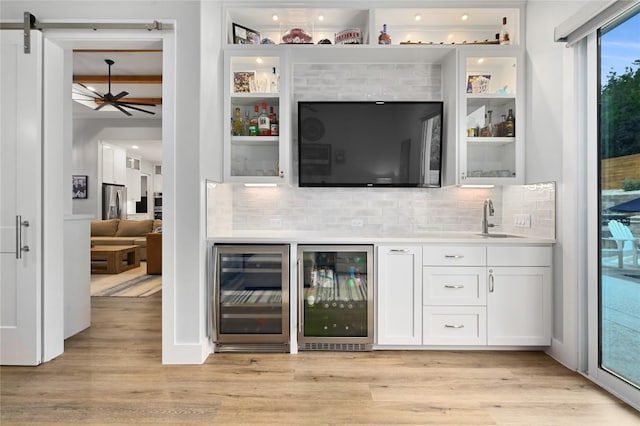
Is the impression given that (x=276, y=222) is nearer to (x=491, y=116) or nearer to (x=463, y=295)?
(x=463, y=295)

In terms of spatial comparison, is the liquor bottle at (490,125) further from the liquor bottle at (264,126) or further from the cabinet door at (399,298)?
the liquor bottle at (264,126)

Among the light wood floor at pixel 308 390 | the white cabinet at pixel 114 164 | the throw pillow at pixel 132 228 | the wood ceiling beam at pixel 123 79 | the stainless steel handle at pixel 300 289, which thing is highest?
the wood ceiling beam at pixel 123 79

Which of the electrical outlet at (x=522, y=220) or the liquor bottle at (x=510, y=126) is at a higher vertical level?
the liquor bottle at (x=510, y=126)

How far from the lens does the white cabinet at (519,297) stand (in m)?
2.85

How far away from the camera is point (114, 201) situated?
8320 mm

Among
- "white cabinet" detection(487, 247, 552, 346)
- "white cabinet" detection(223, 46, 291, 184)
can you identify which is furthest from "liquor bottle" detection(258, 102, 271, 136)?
"white cabinet" detection(487, 247, 552, 346)

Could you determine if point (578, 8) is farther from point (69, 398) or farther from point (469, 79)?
point (69, 398)

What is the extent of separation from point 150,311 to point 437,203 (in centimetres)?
336

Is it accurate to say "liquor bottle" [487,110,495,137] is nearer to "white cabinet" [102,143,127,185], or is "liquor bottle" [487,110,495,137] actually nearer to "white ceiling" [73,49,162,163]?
"white ceiling" [73,49,162,163]

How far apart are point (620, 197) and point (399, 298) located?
5.29 feet

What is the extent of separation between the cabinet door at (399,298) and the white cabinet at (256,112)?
1153mm

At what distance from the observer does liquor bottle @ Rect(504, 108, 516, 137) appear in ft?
10.3

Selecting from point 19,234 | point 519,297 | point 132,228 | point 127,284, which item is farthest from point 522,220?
point 132,228

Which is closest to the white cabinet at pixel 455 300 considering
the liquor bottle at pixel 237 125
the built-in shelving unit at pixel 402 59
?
the built-in shelving unit at pixel 402 59
